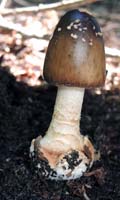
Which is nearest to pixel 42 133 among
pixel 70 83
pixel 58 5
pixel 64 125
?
pixel 64 125

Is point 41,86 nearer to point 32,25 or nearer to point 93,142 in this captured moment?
point 93,142

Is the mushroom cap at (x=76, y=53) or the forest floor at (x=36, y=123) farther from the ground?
the mushroom cap at (x=76, y=53)

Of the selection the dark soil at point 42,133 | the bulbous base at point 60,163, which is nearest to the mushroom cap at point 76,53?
the bulbous base at point 60,163

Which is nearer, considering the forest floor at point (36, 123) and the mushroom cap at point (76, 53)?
the mushroom cap at point (76, 53)

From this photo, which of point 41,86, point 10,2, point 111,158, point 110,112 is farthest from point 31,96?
point 10,2

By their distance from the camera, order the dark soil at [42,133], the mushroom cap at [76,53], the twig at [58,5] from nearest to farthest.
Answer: the mushroom cap at [76,53], the dark soil at [42,133], the twig at [58,5]

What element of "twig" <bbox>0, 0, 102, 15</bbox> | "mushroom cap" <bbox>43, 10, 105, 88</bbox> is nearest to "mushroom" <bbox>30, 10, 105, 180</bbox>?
"mushroom cap" <bbox>43, 10, 105, 88</bbox>

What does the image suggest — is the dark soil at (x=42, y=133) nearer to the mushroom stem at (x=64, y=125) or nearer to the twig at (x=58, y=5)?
the mushroom stem at (x=64, y=125)

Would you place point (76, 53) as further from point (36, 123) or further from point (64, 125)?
point (36, 123)
